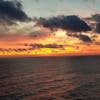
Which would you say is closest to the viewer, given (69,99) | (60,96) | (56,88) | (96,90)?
(69,99)

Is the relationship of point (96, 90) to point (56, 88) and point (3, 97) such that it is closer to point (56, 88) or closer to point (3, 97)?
point (56, 88)

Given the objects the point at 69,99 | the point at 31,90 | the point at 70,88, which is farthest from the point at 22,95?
the point at 70,88

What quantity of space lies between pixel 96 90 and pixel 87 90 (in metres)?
2.98

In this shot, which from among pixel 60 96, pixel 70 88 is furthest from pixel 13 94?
pixel 70 88

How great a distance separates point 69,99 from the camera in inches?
2699

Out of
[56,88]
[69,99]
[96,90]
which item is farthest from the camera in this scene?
[56,88]

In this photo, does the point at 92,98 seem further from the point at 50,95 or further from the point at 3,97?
the point at 3,97

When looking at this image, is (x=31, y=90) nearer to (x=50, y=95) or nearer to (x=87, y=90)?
(x=50, y=95)

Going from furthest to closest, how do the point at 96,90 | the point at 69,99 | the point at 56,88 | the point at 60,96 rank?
the point at 56,88
the point at 96,90
the point at 60,96
the point at 69,99

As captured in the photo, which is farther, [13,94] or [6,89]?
[6,89]

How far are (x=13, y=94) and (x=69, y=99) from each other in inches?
727

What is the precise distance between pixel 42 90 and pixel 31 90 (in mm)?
3751

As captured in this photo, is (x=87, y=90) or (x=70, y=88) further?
(x=70, y=88)

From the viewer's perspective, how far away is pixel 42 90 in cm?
8262
